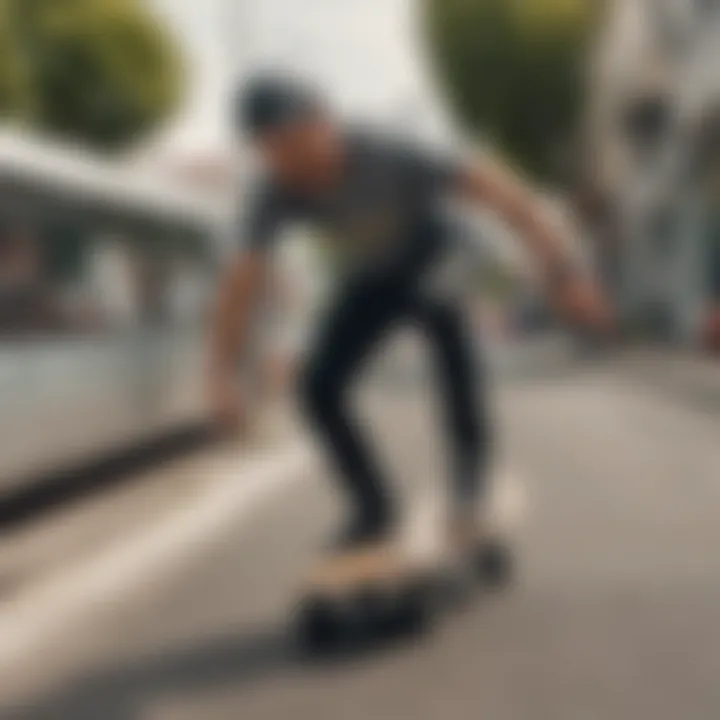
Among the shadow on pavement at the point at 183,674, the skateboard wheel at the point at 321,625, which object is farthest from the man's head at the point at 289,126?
the shadow on pavement at the point at 183,674

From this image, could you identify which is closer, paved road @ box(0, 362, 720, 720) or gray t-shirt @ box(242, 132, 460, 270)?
paved road @ box(0, 362, 720, 720)

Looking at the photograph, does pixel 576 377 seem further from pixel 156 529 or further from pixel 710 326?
pixel 156 529

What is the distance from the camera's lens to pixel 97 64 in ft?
112

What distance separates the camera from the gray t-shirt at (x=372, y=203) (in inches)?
184

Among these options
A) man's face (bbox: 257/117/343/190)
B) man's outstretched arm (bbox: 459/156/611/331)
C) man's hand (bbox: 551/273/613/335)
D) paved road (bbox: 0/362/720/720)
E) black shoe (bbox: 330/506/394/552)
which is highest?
man's face (bbox: 257/117/343/190)

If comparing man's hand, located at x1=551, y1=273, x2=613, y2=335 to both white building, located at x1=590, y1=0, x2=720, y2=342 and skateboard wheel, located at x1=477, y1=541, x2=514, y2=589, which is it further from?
white building, located at x1=590, y1=0, x2=720, y2=342

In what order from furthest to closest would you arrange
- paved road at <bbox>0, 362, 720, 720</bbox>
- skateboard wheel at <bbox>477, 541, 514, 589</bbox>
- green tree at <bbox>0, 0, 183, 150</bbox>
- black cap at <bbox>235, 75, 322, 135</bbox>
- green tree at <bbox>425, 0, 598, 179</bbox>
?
green tree at <bbox>425, 0, 598, 179</bbox>, green tree at <bbox>0, 0, 183, 150</bbox>, skateboard wheel at <bbox>477, 541, 514, 589</bbox>, black cap at <bbox>235, 75, 322, 135</bbox>, paved road at <bbox>0, 362, 720, 720</bbox>

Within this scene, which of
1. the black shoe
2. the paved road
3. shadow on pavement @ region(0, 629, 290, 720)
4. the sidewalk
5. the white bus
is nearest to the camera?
the paved road

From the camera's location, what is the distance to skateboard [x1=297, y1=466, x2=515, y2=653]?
15.0 ft

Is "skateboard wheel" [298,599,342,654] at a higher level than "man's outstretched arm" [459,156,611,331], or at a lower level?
lower

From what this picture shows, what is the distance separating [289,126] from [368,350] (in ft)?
3.07

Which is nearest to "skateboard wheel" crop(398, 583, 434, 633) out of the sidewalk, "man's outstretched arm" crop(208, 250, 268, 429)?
"man's outstretched arm" crop(208, 250, 268, 429)

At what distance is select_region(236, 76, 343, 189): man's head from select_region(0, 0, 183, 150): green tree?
28.4 metres

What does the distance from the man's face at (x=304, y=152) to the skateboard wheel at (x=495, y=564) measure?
4.99 feet
